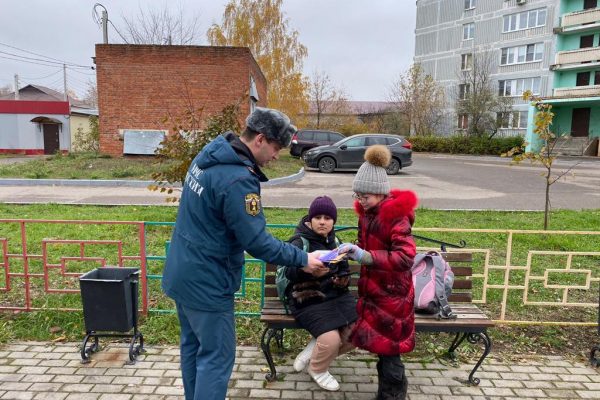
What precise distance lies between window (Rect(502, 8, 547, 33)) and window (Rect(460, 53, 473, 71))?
11.9 ft

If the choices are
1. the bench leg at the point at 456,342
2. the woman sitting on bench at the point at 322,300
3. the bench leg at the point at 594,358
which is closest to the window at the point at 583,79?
the bench leg at the point at 594,358

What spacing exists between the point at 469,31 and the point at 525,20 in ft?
18.9

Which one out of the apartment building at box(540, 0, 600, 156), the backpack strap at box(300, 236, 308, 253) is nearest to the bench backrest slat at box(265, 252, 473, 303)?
the backpack strap at box(300, 236, 308, 253)

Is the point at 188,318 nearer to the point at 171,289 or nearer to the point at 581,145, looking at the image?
the point at 171,289

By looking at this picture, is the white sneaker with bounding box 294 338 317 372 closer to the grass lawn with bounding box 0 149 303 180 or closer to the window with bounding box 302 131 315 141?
the grass lawn with bounding box 0 149 303 180

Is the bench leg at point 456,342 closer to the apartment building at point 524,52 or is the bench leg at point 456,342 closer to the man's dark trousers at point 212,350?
the man's dark trousers at point 212,350

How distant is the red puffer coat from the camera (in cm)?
271

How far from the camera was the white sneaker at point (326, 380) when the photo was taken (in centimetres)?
310

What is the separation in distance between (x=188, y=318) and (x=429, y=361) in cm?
209

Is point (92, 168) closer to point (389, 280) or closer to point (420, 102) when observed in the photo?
point (389, 280)

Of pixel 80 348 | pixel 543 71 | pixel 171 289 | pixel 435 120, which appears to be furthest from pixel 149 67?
pixel 543 71

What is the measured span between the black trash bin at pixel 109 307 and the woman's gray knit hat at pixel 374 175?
6.36ft

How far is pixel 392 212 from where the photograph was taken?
8.96 ft

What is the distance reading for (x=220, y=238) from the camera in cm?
231
